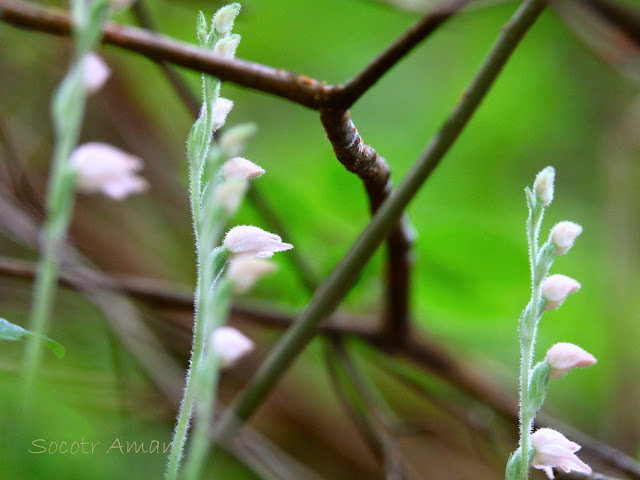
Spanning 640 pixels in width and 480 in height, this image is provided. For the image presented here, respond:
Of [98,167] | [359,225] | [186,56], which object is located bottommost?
[98,167]

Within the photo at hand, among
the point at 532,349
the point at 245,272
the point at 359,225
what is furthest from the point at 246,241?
the point at 359,225

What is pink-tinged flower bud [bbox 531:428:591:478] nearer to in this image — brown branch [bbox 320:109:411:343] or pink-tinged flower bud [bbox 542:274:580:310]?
pink-tinged flower bud [bbox 542:274:580:310]

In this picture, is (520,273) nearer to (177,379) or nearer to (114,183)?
(177,379)

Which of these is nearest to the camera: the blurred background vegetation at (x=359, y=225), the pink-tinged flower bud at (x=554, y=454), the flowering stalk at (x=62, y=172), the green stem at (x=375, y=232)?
the flowering stalk at (x=62, y=172)

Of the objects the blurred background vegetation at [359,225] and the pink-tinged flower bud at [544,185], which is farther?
the blurred background vegetation at [359,225]

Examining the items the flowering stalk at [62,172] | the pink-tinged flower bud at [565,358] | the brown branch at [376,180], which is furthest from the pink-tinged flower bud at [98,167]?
the pink-tinged flower bud at [565,358]

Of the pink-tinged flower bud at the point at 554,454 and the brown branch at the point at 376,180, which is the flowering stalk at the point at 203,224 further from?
the pink-tinged flower bud at the point at 554,454

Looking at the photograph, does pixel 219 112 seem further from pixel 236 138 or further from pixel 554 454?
pixel 554 454
